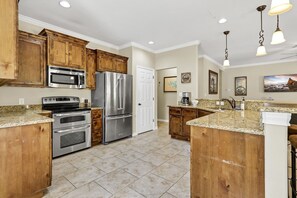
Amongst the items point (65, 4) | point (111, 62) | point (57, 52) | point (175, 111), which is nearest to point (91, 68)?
point (111, 62)

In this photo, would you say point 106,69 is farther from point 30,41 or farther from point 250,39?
point 250,39

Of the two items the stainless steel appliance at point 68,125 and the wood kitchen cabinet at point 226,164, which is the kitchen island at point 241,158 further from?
the stainless steel appliance at point 68,125

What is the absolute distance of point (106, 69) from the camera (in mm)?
3979

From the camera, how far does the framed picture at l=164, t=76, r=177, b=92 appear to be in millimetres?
6512

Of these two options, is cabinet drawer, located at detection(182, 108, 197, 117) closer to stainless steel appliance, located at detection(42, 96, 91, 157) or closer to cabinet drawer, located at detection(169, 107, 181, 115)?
cabinet drawer, located at detection(169, 107, 181, 115)

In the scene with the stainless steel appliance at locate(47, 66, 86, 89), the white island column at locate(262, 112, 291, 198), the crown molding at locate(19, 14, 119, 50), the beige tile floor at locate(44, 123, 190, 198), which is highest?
the crown molding at locate(19, 14, 119, 50)

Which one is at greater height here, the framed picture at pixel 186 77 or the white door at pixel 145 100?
the framed picture at pixel 186 77

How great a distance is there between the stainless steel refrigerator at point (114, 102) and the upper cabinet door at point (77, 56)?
0.50m

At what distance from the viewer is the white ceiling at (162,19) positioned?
2.55 meters

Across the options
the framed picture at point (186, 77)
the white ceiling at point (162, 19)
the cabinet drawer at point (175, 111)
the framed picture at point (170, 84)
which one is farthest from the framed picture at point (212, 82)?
the cabinet drawer at point (175, 111)

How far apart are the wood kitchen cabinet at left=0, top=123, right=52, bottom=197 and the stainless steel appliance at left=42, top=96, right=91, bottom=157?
3.89 feet

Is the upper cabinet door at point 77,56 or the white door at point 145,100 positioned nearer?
the upper cabinet door at point 77,56

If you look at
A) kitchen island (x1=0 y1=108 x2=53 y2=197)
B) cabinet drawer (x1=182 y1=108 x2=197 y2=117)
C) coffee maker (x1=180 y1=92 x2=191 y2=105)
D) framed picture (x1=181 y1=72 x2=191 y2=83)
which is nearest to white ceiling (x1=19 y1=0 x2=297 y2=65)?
framed picture (x1=181 y1=72 x2=191 y2=83)

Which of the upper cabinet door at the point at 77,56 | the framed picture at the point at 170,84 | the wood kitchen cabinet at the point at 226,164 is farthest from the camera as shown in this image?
the framed picture at the point at 170,84
